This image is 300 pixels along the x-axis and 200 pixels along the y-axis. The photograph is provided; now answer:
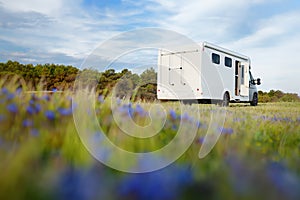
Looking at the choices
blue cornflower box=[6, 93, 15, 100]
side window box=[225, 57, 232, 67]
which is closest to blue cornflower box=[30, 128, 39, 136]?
blue cornflower box=[6, 93, 15, 100]

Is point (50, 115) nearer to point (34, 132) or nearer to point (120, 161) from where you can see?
point (34, 132)

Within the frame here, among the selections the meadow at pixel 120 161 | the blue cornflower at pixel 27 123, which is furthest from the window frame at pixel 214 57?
the blue cornflower at pixel 27 123

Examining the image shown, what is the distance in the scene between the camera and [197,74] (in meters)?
12.5

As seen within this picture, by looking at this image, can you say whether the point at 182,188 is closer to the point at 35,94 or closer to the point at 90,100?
the point at 90,100

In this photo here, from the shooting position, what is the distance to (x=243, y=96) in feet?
54.4

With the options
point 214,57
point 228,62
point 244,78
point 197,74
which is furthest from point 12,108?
point 244,78

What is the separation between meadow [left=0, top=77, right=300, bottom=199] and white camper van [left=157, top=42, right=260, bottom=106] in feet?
29.6

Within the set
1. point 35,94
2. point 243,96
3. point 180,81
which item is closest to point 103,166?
point 35,94

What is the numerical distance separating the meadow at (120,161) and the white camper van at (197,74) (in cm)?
902

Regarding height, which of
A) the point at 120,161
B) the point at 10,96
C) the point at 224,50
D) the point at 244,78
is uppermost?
the point at 224,50

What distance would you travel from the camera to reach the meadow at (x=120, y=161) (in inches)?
59.4

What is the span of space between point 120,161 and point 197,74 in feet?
35.2

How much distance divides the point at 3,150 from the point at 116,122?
1228mm

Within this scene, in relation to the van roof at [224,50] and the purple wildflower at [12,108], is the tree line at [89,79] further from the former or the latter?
the van roof at [224,50]
